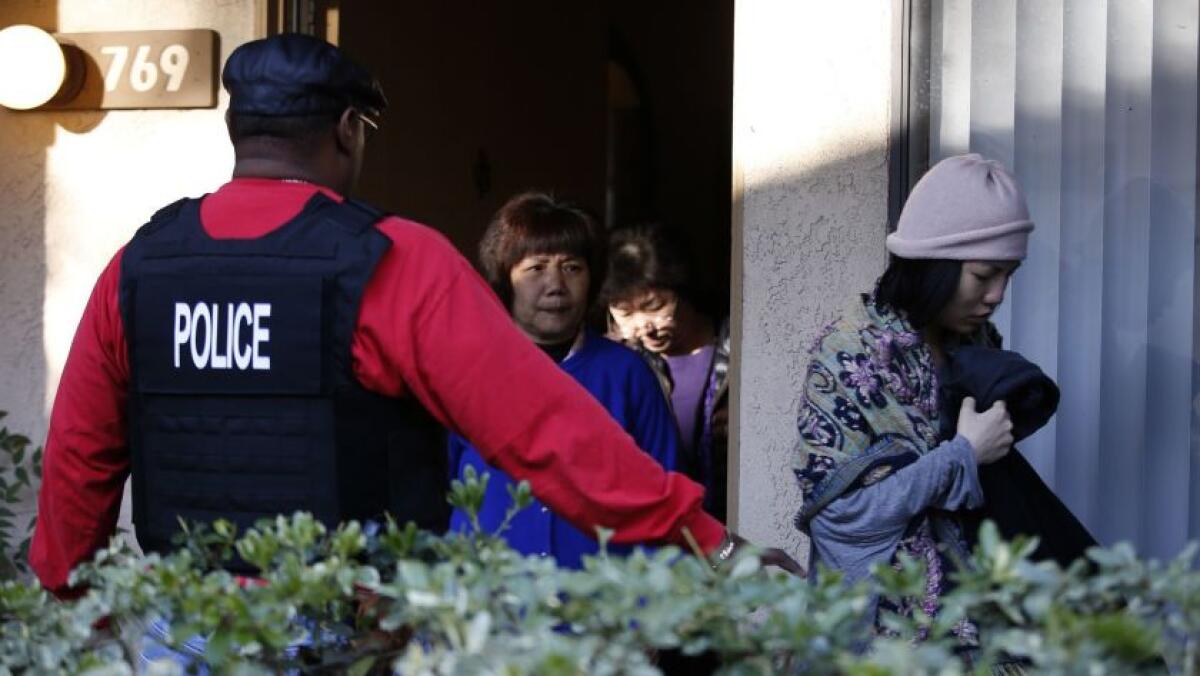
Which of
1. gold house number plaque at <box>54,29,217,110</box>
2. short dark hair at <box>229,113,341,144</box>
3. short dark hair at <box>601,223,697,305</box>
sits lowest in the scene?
short dark hair at <box>601,223,697,305</box>

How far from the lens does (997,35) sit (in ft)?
13.9

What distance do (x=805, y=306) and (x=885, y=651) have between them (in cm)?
277

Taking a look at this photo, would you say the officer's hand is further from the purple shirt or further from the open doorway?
the purple shirt

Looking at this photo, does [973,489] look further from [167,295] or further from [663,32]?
[663,32]

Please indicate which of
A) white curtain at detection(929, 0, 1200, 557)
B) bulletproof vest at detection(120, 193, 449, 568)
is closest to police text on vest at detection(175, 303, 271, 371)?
bulletproof vest at detection(120, 193, 449, 568)

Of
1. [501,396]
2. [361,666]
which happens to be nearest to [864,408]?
[501,396]

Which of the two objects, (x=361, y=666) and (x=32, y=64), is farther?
(x=32, y=64)

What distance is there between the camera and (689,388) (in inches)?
207

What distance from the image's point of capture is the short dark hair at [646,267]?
5.43m

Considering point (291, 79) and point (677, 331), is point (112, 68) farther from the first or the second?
point (291, 79)

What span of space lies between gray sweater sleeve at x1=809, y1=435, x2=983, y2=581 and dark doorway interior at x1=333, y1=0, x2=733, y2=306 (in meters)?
2.34

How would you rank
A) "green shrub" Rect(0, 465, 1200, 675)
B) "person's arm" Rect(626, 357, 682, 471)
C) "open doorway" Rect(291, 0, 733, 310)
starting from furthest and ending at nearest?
"open doorway" Rect(291, 0, 733, 310) → "person's arm" Rect(626, 357, 682, 471) → "green shrub" Rect(0, 465, 1200, 675)

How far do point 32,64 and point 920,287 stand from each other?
2901mm

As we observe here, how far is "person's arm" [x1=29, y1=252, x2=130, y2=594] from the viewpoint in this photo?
2.90 meters
